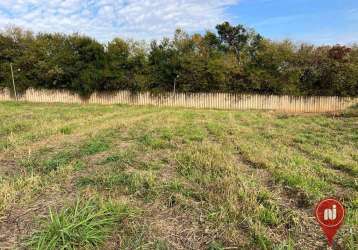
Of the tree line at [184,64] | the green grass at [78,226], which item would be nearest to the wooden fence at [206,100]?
the tree line at [184,64]

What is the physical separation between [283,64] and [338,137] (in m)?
14.0

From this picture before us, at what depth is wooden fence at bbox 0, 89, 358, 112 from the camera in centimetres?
2166

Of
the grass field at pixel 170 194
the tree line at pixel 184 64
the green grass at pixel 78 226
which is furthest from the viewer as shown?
the tree line at pixel 184 64

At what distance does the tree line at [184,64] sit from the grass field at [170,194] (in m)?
15.3

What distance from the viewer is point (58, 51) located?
24062 mm

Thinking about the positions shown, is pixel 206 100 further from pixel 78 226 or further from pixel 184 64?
pixel 78 226

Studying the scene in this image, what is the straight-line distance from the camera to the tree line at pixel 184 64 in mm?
21500

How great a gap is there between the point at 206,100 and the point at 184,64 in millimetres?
2686

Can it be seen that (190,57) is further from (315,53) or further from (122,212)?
(122,212)

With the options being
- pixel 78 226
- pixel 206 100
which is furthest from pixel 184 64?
pixel 78 226

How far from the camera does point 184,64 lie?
870 inches

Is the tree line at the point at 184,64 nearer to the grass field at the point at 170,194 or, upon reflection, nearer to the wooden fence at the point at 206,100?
the wooden fence at the point at 206,100

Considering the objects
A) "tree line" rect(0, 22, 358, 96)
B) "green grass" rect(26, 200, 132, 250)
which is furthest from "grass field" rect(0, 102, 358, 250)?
"tree line" rect(0, 22, 358, 96)

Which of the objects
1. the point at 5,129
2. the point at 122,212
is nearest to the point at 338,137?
the point at 122,212
